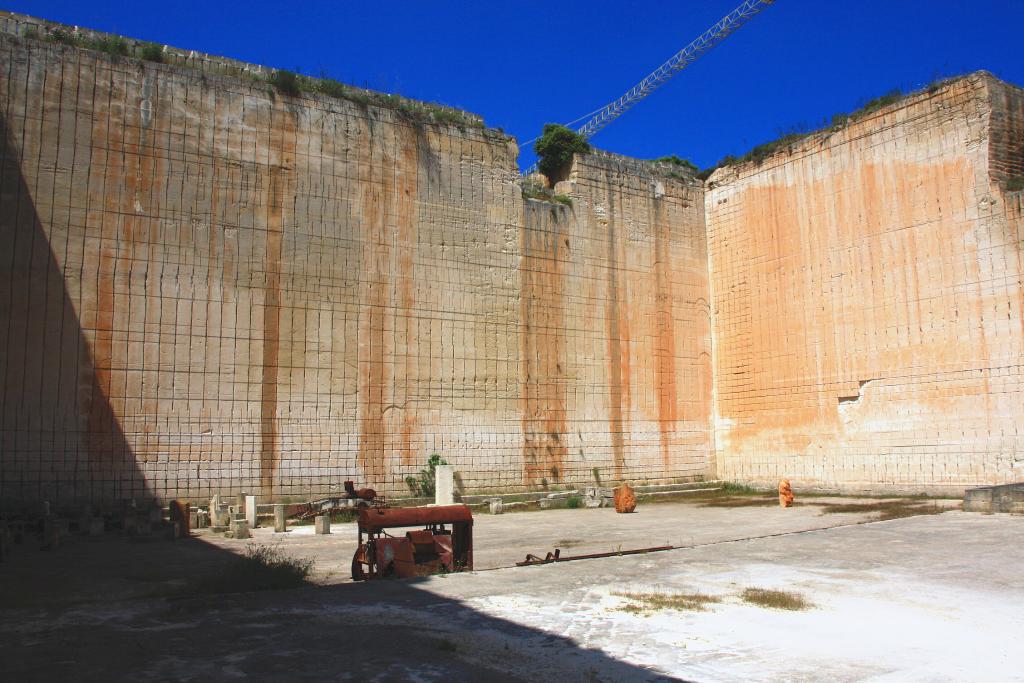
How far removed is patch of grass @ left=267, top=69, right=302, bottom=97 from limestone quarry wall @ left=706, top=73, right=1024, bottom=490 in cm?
1194

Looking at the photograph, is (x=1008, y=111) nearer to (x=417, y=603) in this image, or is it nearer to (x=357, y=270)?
(x=357, y=270)

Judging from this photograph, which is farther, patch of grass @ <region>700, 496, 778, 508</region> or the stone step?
patch of grass @ <region>700, 496, 778, 508</region>

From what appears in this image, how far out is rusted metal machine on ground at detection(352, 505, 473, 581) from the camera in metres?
7.61

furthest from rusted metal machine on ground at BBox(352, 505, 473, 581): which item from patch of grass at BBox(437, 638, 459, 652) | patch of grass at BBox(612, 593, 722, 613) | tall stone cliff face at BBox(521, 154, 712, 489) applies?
tall stone cliff face at BBox(521, 154, 712, 489)

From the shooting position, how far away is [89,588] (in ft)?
24.6

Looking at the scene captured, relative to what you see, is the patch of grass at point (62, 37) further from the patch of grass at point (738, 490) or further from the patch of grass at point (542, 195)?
the patch of grass at point (738, 490)

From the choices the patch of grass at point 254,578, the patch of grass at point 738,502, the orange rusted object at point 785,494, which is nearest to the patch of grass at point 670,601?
the patch of grass at point 254,578

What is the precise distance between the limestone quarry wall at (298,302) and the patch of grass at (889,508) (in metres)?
5.61

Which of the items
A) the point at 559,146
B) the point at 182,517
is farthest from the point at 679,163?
the point at 182,517

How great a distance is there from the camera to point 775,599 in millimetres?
6324

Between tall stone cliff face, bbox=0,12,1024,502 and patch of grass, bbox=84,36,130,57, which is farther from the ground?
patch of grass, bbox=84,36,130,57

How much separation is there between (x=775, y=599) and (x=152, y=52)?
586 inches

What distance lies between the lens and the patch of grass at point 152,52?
15.0 metres

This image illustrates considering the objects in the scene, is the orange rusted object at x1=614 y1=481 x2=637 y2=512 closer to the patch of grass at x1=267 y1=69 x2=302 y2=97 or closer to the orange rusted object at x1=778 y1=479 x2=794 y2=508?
the orange rusted object at x1=778 y1=479 x2=794 y2=508
